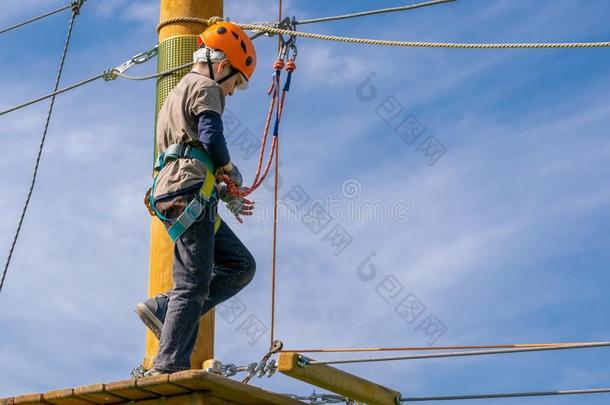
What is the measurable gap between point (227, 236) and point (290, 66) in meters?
1.24

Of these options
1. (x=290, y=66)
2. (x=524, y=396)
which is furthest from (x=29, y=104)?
(x=524, y=396)

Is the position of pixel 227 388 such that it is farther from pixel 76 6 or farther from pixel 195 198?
pixel 76 6

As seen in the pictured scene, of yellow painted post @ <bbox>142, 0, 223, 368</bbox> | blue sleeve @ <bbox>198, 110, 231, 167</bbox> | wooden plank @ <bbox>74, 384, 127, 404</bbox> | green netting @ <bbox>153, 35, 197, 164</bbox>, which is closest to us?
wooden plank @ <bbox>74, 384, 127, 404</bbox>

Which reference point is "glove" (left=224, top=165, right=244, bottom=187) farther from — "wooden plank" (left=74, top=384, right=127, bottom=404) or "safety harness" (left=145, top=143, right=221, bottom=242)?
"wooden plank" (left=74, top=384, right=127, bottom=404)

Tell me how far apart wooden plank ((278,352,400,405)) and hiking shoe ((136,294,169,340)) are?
58cm

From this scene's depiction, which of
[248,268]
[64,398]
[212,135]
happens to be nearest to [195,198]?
[212,135]

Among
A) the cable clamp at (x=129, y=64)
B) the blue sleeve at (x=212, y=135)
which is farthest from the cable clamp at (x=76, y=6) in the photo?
the blue sleeve at (x=212, y=135)

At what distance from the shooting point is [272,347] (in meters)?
5.41

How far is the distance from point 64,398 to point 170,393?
48 centimetres

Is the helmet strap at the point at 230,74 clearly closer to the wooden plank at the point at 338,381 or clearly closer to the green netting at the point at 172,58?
the green netting at the point at 172,58

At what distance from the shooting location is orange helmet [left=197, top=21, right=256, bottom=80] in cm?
504

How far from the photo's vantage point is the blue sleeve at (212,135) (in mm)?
4770

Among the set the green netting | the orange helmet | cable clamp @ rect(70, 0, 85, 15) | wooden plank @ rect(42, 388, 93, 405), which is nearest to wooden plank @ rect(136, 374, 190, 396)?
wooden plank @ rect(42, 388, 93, 405)

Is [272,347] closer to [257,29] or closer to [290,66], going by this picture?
[290,66]
